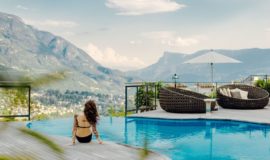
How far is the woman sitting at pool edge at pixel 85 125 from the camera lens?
6.15 metres

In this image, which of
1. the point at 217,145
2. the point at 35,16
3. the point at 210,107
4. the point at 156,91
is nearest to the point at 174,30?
the point at 156,91

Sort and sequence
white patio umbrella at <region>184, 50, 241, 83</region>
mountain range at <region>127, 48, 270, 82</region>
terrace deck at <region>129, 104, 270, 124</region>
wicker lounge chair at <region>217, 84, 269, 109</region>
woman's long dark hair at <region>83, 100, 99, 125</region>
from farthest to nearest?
mountain range at <region>127, 48, 270, 82</region> → white patio umbrella at <region>184, 50, 241, 83</region> → wicker lounge chair at <region>217, 84, 269, 109</region> → terrace deck at <region>129, 104, 270, 124</region> → woman's long dark hair at <region>83, 100, 99, 125</region>

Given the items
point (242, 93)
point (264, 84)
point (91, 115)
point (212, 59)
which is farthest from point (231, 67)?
point (91, 115)

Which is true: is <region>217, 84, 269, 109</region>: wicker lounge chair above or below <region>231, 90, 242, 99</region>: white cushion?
below

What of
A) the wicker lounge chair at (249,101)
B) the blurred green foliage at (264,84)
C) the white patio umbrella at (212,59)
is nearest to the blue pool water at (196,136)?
the wicker lounge chair at (249,101)

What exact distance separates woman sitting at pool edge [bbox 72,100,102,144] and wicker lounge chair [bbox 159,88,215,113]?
4.81 m

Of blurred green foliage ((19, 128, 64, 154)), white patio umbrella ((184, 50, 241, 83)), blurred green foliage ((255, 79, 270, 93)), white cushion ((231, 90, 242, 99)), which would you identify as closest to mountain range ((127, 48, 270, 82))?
blurred green foliage ((255, 79, 270, 93))

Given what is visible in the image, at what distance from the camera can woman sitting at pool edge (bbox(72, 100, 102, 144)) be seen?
20.2 ft

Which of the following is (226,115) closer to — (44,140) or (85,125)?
(85,125)

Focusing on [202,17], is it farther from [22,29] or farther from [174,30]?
[22,29]

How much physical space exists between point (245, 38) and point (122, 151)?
22.2 m

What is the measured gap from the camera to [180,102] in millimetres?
11062

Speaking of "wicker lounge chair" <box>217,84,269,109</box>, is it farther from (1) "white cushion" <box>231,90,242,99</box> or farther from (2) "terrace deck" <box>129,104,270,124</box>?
(2) "terrace deck" <box>129,104,270,124</box>

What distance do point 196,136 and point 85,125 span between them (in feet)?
9.00
